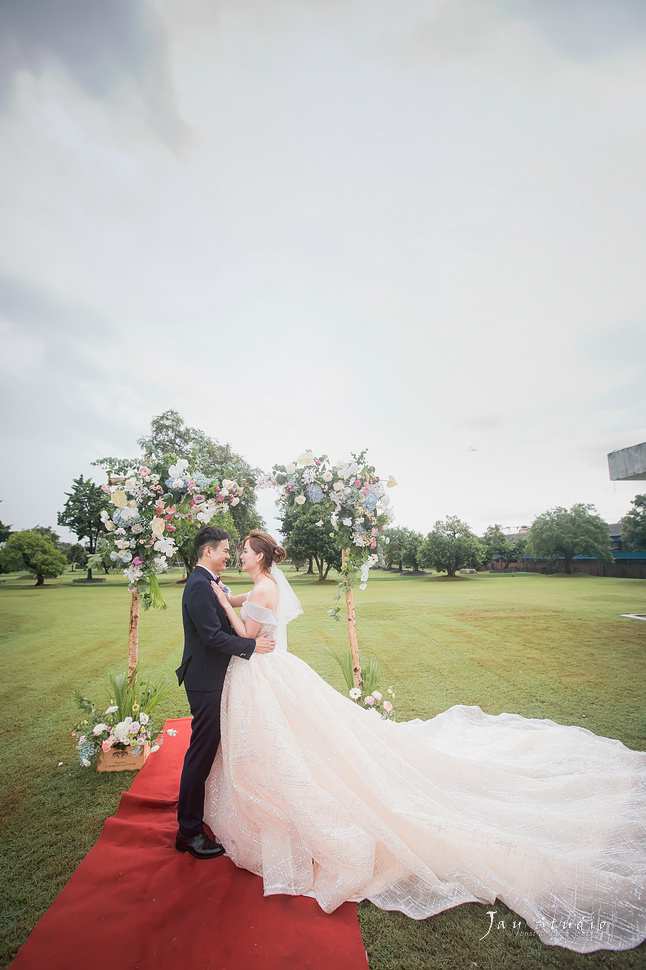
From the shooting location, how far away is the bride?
251cm

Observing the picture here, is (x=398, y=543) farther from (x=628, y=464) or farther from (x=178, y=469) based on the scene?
(x=178, y=469)

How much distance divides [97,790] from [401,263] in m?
13.3

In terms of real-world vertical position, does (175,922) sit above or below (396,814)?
below

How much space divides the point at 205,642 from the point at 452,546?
41307 mm

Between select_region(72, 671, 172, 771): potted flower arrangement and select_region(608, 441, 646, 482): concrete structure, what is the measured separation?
8590 mm

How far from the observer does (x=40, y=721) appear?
19.7ft

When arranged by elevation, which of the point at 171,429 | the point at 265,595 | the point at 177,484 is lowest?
the point at 265,595

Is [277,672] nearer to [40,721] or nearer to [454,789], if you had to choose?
[454,789]

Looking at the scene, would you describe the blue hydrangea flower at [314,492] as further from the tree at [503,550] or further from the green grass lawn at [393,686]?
the tree at [503,550]

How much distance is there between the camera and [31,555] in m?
28.1

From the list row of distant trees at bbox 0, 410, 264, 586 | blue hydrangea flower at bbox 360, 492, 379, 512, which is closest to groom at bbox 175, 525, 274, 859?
blue hydrangea flower at bbox 360, 492, 379, 512

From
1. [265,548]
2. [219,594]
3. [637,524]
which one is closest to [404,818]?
[219,594]

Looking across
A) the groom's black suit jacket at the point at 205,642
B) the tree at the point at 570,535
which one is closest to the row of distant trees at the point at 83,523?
the groom's black suit jacket at the point at 205,642

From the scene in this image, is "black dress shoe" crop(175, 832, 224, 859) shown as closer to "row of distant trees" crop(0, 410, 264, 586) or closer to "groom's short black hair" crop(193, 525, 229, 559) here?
"groom's short black hair" crop(193, 525, 229, 559)
